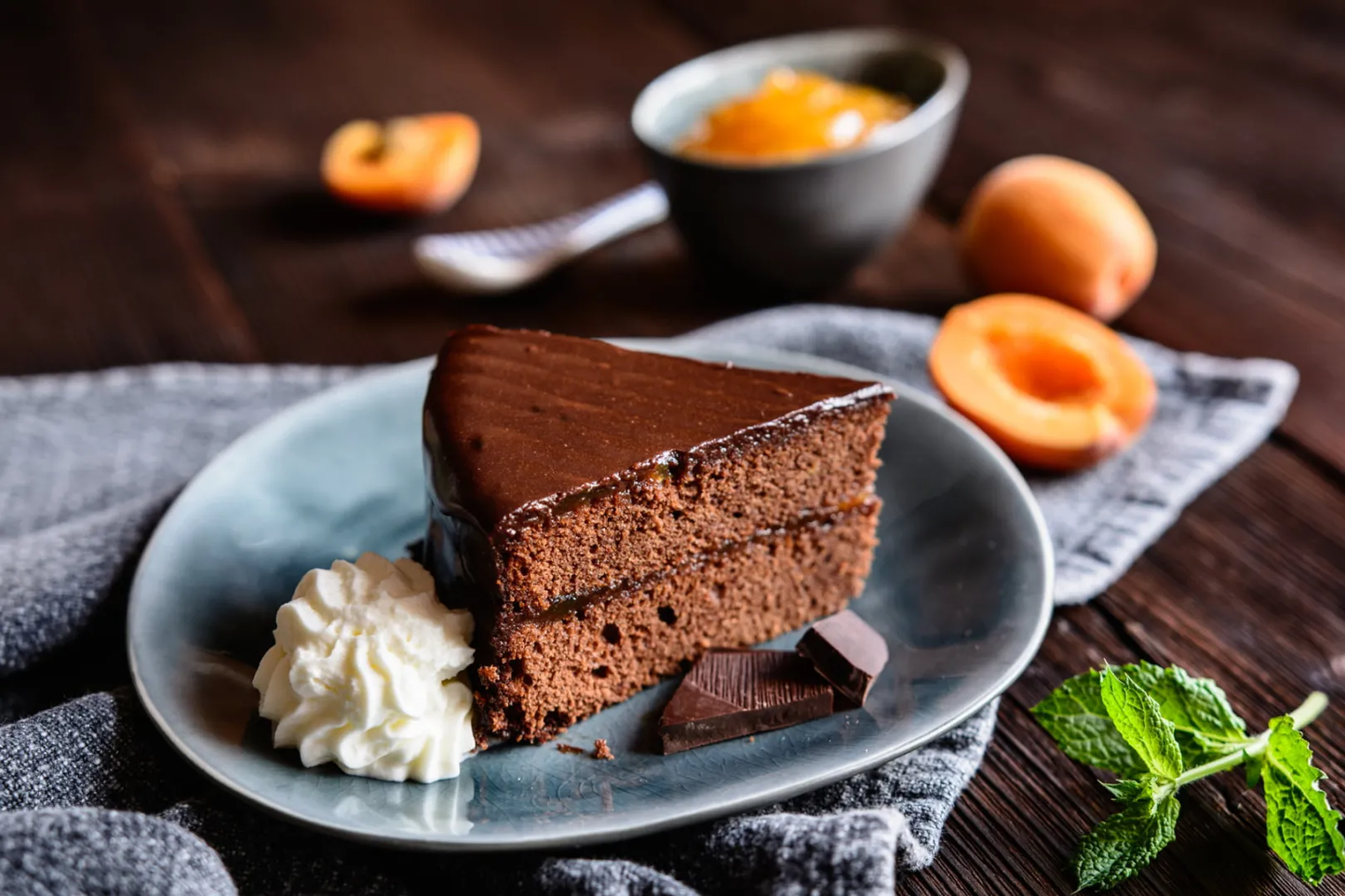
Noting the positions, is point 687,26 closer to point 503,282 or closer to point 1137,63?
point 1137,63

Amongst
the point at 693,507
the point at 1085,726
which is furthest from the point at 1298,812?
the point at 693,507

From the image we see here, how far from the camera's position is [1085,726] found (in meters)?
1.53

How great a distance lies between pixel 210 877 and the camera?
1281 millimetres

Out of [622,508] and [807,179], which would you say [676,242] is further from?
[622,508]

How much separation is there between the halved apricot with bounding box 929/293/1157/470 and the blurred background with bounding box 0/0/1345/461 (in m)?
0.33

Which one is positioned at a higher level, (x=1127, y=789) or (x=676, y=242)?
(x=1127, y=789)

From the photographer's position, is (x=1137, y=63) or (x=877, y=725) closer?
(x=877, y=725)

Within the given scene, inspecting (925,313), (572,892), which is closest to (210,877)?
(572,892)

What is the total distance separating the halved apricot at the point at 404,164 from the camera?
295 cm

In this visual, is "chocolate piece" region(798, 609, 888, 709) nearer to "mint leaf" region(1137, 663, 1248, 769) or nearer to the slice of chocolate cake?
the slice of chocolate cake

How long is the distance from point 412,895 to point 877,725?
578mm

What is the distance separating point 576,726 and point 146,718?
0.54 m

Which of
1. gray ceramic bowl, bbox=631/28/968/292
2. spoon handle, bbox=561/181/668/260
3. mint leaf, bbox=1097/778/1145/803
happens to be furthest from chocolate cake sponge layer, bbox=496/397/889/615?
spoon handle, bbox=561/181/668/260

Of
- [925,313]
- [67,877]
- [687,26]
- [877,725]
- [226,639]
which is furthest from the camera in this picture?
[687,26]
